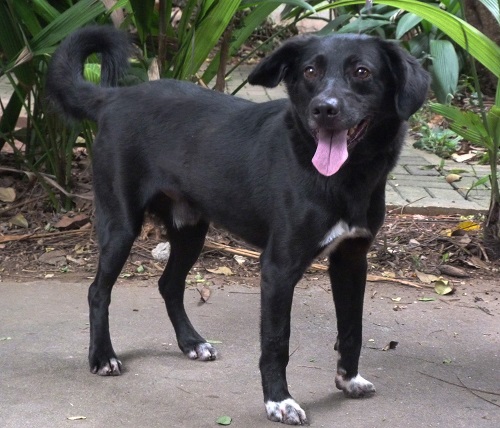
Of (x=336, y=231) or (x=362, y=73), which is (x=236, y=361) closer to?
(x=336, y=231)

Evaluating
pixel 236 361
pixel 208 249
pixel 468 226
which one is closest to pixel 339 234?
pixel 236 361

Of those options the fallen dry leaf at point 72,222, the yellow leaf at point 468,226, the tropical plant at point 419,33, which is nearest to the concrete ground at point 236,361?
the yellow leaf at point 468,226

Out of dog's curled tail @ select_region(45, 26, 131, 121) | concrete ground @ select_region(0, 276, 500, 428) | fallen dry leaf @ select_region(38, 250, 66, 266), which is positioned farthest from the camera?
fallen dry leaf @ select_region(38, 250, 66, 266)

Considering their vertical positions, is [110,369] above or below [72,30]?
below

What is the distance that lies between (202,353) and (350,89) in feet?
4.56

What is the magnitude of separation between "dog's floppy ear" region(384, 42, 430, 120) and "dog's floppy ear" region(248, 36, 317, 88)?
12.4 inches

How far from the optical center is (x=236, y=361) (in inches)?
160

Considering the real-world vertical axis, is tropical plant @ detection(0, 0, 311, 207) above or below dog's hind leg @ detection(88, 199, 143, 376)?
above

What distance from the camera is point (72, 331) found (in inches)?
171

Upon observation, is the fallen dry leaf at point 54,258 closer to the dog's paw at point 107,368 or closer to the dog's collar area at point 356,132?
the dog's paw at point 107,368

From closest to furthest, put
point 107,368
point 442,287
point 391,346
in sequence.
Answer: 1. point 107,368
2. point 391,346
3. point 442,287

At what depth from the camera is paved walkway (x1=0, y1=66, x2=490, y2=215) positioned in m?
5.90

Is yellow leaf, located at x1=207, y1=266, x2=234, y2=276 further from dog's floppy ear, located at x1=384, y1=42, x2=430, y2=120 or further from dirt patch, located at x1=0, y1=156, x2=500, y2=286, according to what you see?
dog's floppy ear, located at x1=384, y1=42, x2=430, y2=120

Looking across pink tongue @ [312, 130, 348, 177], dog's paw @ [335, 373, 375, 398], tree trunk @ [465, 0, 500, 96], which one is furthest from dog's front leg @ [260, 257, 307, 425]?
tree trunk @ [465, 0, 500, 96]
